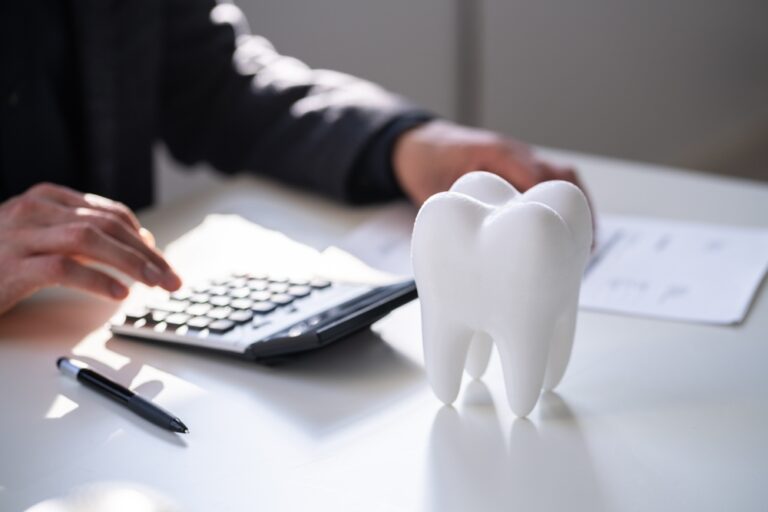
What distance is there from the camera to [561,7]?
2.35 metres

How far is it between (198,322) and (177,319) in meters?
0.02

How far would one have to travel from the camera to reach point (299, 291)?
2.24 feet

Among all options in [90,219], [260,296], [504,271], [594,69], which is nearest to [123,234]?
[90,219]

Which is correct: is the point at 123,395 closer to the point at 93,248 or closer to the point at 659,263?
the point at 93,248

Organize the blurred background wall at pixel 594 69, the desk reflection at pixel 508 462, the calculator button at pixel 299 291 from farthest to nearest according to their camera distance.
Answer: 1. the blurred background wall at pixel 594 69
2. the calculator button at pixel 299 291
3. the desk reflection at pixel 508 462

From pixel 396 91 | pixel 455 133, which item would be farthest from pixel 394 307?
pixel 396 91

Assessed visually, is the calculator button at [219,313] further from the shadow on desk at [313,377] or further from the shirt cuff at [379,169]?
the shirt cuff at [379,169]

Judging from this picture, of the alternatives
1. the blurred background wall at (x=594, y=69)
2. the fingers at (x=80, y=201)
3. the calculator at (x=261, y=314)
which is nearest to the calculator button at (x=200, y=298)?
the calculator at (x=261, y=314)

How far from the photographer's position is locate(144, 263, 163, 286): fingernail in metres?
0.71

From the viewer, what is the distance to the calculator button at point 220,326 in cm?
64

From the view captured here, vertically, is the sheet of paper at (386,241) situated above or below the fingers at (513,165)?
below

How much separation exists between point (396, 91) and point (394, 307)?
1.58m

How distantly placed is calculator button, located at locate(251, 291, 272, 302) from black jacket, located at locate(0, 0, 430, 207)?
11.3 inches

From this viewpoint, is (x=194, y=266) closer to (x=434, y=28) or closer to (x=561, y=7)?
(x=434, y=28)
